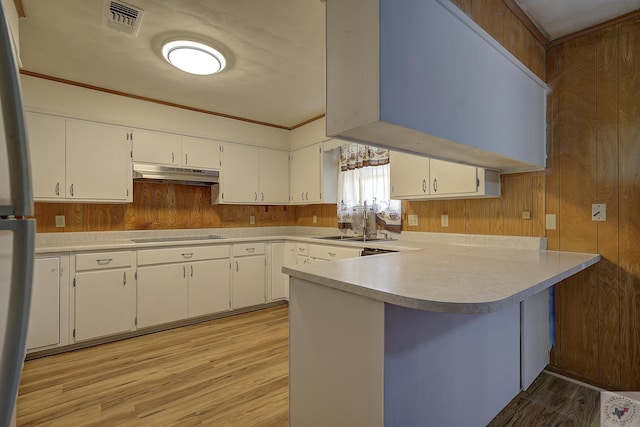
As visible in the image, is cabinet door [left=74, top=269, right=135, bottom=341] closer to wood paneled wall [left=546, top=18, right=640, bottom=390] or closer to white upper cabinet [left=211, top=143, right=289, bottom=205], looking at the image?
white upper cabinet [left=211, top=143, right=289, bottom=205]

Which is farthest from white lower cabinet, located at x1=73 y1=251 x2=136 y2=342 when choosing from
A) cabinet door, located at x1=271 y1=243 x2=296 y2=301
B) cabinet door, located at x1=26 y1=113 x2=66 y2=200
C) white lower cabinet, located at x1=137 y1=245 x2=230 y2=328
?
cabinet door, located at x1=271 y1=243 x2=296 y2=301

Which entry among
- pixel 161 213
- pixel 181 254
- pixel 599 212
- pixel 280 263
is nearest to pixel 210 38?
pixel 181 254

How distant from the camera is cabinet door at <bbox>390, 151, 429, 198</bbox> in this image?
8.95 feet

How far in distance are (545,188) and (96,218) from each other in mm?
4185

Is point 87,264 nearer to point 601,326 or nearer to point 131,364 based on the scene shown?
point 131,364

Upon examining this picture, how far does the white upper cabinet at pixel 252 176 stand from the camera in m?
3.86

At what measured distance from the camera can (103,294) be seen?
280cm

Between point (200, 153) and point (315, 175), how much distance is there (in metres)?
1.44

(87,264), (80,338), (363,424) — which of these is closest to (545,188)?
(363,424)

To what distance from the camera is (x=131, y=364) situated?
7.97 ft

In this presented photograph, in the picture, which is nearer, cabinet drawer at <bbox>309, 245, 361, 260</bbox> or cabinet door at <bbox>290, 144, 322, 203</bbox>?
cabinet drawer at <bbox>309, 245, 361, 260</bbox>

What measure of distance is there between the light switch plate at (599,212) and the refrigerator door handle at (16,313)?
9.32ft

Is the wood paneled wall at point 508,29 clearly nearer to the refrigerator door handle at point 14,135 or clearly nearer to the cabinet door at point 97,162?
the refrigerator door handle at point 14,135

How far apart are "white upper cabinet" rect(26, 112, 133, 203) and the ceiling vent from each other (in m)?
1.33
